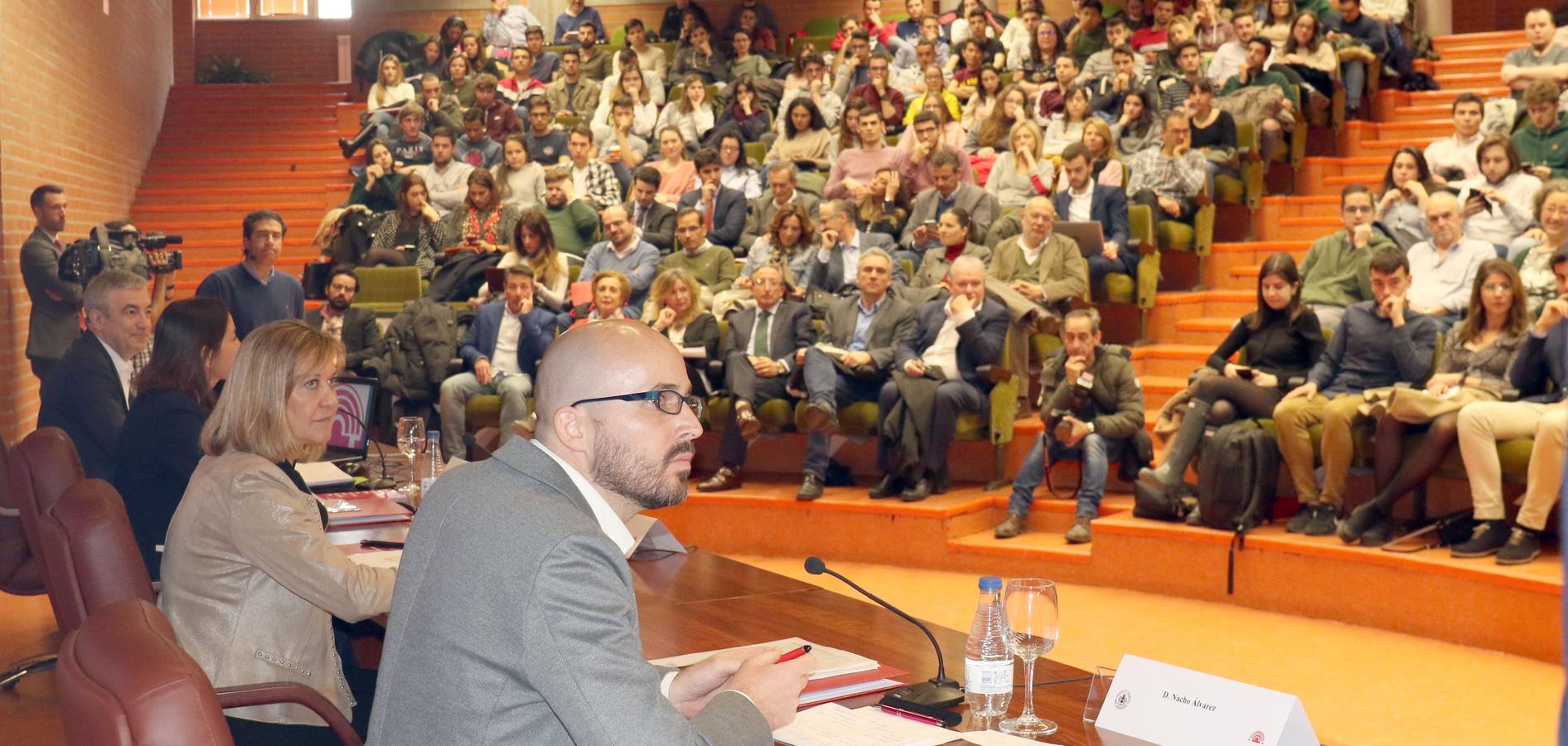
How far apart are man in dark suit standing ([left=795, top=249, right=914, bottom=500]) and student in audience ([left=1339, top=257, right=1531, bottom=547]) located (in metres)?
2.00

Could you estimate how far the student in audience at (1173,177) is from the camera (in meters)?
7.02

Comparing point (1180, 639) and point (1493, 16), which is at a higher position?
point (1493, 16)

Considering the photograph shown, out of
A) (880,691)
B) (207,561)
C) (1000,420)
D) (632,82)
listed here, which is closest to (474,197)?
(632,82)

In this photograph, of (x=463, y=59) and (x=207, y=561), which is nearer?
(x=207, y=561)

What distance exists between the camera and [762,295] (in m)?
6.20

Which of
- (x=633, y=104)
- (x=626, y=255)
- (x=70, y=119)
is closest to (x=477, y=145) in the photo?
(x=633, y=104)

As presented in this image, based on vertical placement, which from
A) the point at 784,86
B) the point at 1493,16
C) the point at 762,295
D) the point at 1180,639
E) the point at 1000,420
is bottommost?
the point at 1180,639

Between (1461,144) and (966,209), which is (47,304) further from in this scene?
(1461,144)

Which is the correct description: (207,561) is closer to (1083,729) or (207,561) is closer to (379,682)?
(379,682)

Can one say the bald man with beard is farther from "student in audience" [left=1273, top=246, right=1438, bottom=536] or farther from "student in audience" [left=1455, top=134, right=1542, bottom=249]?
"student in audience" [left=1455, top=134, right=1542, bottom=249]

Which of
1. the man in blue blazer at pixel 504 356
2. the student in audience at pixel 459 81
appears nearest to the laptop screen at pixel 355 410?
the man in blue blazer at pixel 504 356

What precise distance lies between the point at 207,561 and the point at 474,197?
611 centimetres

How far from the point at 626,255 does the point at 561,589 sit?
19.8ft

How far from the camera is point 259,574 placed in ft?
7.45
